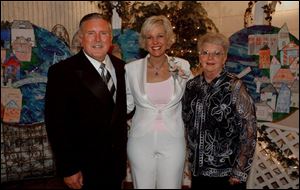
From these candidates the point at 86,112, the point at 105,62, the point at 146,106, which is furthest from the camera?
the point at 146,106

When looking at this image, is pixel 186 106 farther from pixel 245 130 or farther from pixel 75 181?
pixel 75 181

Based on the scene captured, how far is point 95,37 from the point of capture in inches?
68.4

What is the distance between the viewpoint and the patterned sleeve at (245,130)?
5.55 ft

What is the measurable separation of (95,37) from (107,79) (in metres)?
0.25

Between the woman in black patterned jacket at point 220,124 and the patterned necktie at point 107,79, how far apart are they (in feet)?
1.57

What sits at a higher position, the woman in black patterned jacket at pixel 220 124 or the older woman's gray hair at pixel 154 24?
the older woman's gray hair at pixel 154 24

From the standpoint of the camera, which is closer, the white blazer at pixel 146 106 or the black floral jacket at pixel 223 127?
the black floral jacket at pixel 223 127

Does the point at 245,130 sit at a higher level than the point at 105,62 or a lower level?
lower

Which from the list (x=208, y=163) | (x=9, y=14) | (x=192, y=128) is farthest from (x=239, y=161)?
(x=9, y=14)

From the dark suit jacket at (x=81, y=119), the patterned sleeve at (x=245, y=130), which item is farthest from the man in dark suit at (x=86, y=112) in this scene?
the patterned sleeve at (x=245, y=130)

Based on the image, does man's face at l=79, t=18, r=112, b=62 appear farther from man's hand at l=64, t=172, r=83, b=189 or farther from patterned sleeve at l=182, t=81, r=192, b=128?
man's hand at l=64, t=172, r=83, b=189

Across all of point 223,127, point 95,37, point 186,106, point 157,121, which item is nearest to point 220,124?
point 223,127

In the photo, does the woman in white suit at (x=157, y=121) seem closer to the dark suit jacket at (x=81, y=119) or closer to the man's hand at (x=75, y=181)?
the dark suit jacket at (x=81, y=119)

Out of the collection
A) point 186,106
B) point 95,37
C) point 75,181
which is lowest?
point 75,181
